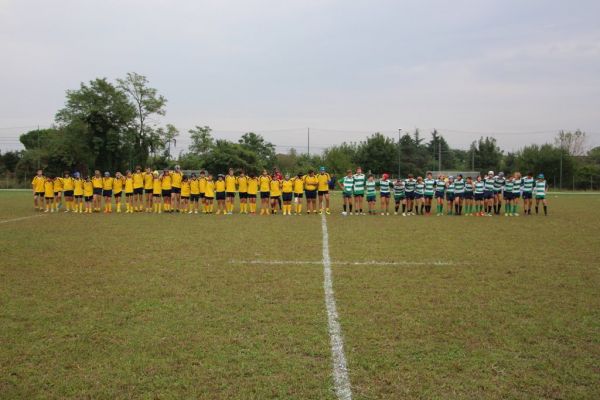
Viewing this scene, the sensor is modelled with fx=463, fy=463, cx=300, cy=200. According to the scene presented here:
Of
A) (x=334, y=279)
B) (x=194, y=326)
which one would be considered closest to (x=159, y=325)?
(x=194, y=326)

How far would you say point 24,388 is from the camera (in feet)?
12.0

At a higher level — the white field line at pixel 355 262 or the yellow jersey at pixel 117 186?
the yellow jersey at pixel 117 186

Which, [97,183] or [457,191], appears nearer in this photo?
[457,191]

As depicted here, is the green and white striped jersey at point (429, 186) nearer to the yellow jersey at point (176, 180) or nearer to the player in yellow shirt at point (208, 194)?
the player in yellow shirt at point (208, 194)

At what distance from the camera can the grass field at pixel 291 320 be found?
3.76 meters

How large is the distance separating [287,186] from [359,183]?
280 centimetres

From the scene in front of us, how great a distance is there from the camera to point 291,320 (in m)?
5.17

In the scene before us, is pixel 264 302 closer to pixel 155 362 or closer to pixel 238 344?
pixel 238 344

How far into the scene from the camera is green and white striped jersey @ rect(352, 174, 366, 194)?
688 inches

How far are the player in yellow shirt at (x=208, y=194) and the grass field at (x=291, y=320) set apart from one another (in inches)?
316

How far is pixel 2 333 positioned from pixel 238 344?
2.47 metres

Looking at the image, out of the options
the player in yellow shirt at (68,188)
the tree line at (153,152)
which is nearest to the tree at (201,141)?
the tree line at (153,152)

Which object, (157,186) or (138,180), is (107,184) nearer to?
(138,180)

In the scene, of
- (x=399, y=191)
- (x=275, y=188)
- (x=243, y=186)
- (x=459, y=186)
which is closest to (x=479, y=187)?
(x=459, y=186)
